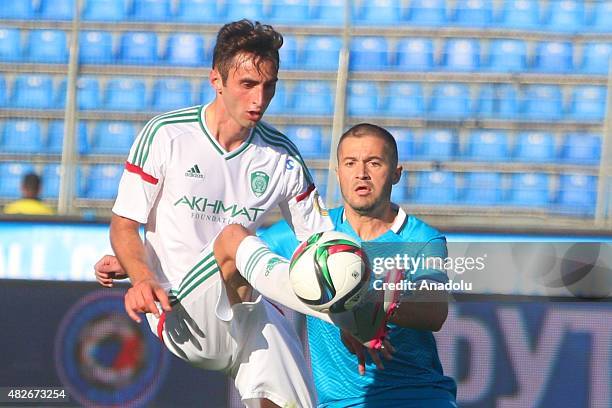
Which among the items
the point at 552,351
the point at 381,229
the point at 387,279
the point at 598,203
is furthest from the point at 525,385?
the point at 381,229

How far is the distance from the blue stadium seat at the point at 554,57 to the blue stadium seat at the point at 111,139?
1.96 m

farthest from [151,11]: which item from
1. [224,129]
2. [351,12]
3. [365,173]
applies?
[365,173]

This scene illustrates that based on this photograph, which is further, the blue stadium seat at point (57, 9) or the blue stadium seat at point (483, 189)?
the blue stadium seat at point (57, 9)

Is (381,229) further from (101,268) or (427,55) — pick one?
(427,55)

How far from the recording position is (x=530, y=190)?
18.1 feet

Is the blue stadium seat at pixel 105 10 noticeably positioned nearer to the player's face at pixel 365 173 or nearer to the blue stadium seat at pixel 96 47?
the blue stadium seat at pixel 96 47

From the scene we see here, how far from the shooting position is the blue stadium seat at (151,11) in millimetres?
5742

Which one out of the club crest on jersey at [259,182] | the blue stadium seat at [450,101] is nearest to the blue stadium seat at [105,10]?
the blue stadium seat at [450,101]

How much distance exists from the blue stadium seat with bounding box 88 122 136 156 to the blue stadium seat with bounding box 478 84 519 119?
166cm

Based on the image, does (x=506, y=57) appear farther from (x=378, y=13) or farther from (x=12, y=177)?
(x=12, y=177)

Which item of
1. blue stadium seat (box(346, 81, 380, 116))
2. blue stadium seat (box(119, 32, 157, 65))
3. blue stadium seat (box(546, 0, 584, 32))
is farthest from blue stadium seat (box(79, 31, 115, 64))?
blue stadium seat (box(546, 0, 584, 32))

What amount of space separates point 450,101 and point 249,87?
6.39 feet

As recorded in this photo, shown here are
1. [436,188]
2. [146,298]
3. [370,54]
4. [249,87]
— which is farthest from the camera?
[370,54]

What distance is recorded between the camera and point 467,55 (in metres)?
5.55
